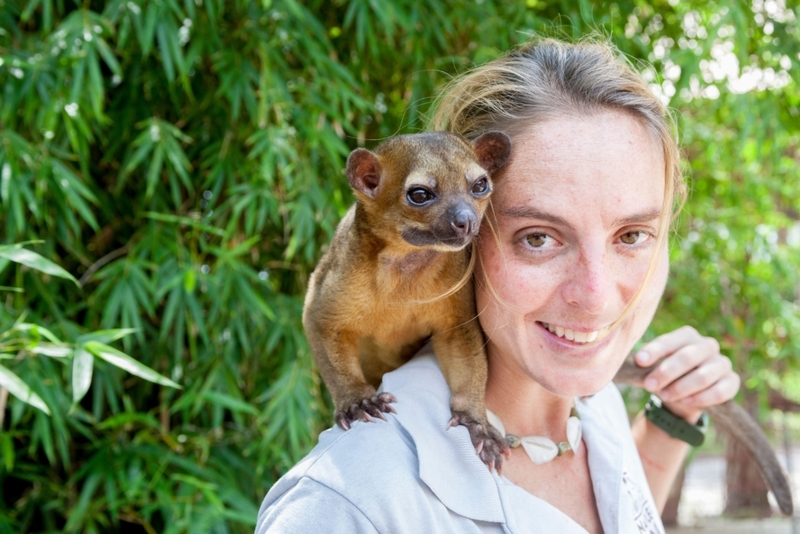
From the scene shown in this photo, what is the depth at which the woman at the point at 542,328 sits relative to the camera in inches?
59.6

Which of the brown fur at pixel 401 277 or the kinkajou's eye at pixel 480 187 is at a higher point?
the kinkajou's eye at pixel 480 187

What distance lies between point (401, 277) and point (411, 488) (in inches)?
31.9

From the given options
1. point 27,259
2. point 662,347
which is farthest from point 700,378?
point 27,259

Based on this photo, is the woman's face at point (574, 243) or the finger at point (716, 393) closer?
the woman's face at point (574, 243)

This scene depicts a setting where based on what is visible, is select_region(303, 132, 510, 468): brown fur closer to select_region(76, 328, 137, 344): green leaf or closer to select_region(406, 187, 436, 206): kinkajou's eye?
select_region(406, 187, 436, 206): kinkajou's eye

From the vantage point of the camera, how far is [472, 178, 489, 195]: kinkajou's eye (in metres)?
1.90

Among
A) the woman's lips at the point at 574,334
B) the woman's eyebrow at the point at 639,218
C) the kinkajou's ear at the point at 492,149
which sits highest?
the kinkajou's ear at the point at 492,149

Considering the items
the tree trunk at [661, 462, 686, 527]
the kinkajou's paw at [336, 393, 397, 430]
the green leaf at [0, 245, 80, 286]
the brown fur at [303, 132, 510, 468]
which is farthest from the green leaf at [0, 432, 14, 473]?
the tree trunk at [661, 462, 686, 527]

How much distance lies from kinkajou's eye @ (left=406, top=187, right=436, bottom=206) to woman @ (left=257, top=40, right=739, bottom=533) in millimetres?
242

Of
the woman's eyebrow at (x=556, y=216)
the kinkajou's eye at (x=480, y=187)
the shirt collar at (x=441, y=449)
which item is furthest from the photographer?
the kinkajou's eye at (x=480, y=187)

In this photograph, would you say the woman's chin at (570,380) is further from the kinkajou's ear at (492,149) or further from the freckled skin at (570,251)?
the kinkajou's ear at (492,149)

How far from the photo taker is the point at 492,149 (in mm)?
1840

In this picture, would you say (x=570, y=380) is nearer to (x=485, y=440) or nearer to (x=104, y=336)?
(x=485, y=440)

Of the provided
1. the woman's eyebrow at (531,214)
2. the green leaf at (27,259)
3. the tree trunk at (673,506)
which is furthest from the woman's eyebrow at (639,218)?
the tree trunk at (673,506)
